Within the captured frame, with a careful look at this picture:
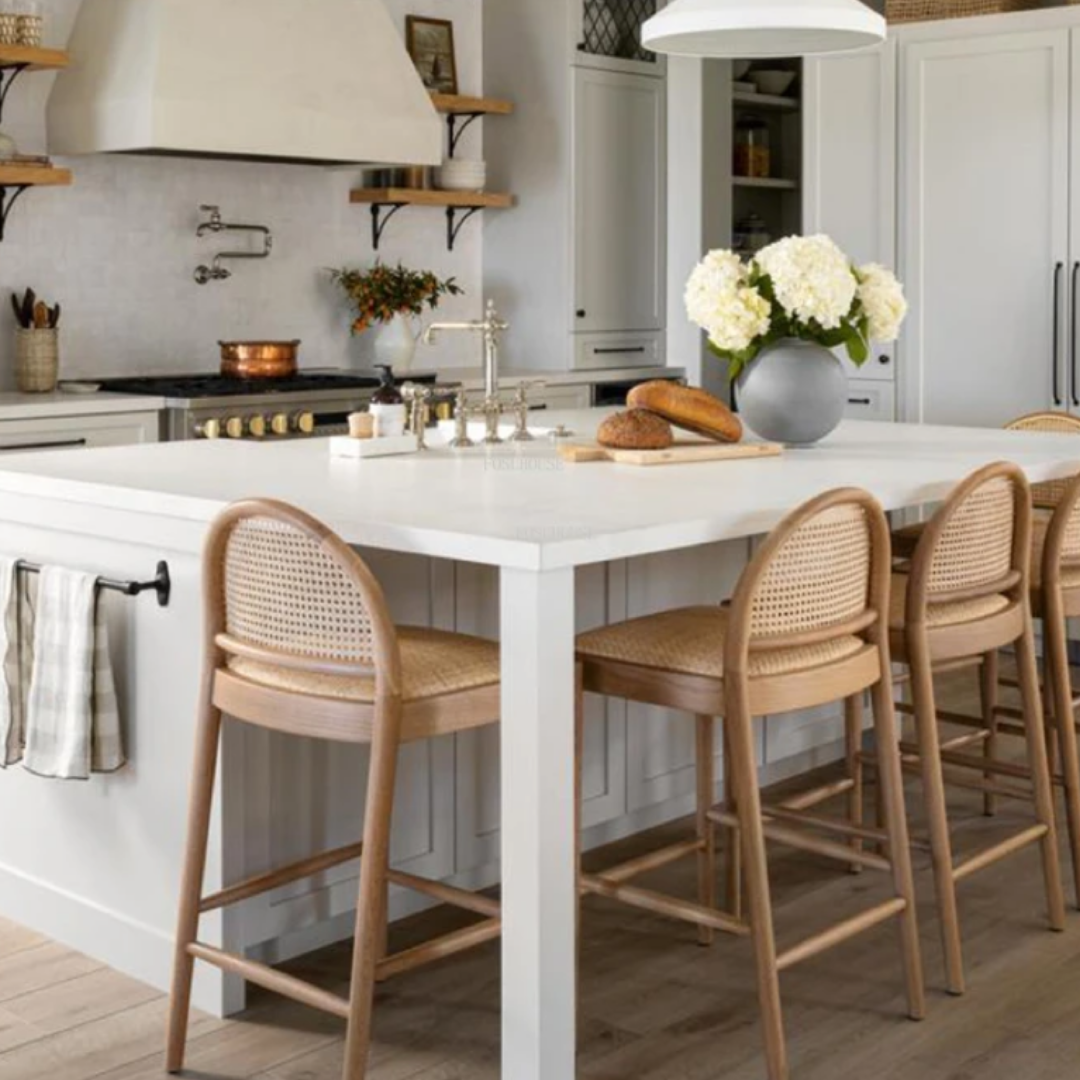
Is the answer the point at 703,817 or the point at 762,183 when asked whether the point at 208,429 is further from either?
the point at 762,183

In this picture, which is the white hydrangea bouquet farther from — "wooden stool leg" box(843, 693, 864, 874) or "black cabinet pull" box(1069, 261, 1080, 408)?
"black cabinet pull" box(1069, 261, 1080, 408)

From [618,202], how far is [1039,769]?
4.40 meters

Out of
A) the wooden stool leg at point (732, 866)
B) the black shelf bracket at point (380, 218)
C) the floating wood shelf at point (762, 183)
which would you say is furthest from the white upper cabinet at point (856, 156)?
the wooden stool leg at point (732, 866)

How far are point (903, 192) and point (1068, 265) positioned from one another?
68cm

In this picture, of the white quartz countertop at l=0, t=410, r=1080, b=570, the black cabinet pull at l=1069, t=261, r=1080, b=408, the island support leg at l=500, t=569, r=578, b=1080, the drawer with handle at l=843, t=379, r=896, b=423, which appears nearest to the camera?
the island support leg at l=500, t=569, r=578, b=1080

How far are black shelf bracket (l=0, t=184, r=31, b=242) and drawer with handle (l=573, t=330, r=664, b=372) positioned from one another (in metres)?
2.36

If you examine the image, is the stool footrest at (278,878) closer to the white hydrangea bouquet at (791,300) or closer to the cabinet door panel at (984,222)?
the white hydrangea bouquet at (791,300)

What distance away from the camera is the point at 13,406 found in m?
5.36

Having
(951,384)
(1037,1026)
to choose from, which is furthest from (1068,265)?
(1037,1026)

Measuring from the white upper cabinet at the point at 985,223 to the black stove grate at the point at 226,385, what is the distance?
1981 mm

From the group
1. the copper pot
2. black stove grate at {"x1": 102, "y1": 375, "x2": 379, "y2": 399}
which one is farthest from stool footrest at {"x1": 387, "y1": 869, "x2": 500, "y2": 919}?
the copper pot

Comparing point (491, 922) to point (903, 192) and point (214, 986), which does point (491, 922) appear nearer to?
point (214, 986)

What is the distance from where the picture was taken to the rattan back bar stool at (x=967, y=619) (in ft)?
10.8

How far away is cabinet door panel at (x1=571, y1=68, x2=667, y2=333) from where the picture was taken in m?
7.36
